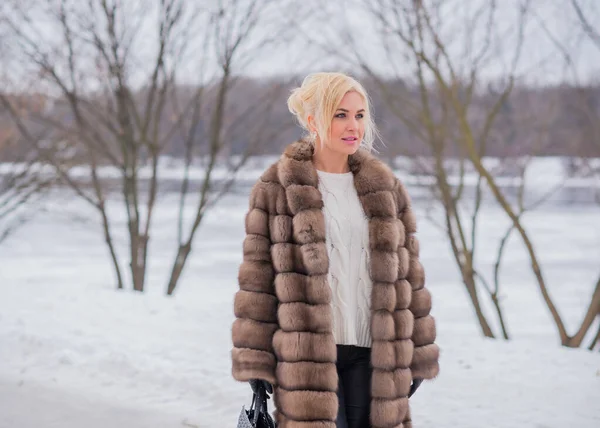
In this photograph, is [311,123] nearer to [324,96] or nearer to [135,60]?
[324,96]

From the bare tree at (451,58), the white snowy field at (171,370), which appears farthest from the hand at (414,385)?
the bare tree at (451,58)

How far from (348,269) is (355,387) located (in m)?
0.40

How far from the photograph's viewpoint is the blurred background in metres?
4.44

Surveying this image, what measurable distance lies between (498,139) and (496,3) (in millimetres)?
1752

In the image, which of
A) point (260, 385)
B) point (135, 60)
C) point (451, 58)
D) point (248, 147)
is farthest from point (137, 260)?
point (260, 385)

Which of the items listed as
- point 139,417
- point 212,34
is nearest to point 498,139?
point 212,34

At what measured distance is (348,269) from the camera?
2.38 m

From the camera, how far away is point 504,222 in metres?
19.5

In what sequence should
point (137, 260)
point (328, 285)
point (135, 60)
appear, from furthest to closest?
point (137, 260), point (135, 60), point (328, 285)

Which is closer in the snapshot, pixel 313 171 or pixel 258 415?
pixel 258 415

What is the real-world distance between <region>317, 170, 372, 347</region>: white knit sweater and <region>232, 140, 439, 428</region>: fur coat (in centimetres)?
4

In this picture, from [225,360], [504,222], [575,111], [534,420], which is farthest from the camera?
[504,222]

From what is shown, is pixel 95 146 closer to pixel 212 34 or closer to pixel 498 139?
pixel 212 34

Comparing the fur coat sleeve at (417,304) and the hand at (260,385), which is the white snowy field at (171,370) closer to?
the fur coat sleeve at (417,304)
